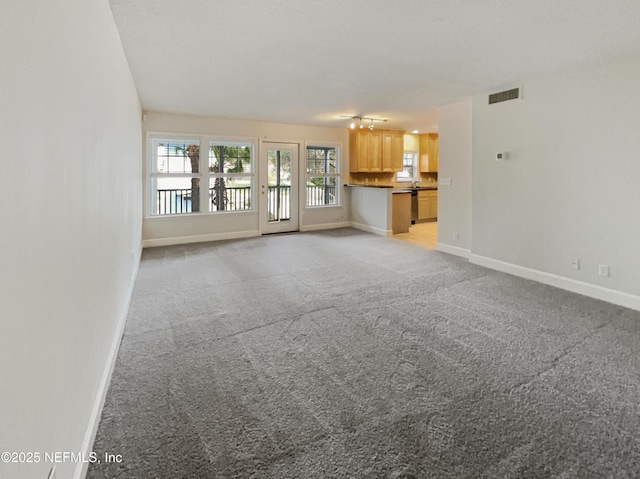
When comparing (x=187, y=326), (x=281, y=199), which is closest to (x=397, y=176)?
(x=281, y=199)

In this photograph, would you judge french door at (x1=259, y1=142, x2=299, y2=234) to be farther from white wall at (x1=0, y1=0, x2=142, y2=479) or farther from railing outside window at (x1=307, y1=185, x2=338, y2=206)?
white wall at (x1=0, y1=0, x2=142, y2=479)

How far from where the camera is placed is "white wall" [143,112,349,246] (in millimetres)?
6238

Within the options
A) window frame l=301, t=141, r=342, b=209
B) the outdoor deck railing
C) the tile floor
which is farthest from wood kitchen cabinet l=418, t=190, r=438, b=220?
the outdoor deck railing

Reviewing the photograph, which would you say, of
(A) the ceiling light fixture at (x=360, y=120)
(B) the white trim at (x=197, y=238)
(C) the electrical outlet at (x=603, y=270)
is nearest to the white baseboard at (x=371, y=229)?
(A) the ceiling light fixture at (x=360, y=120)

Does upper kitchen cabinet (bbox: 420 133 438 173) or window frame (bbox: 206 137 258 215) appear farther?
upper kitchen cabinet (bbox: 420 133 438 173)

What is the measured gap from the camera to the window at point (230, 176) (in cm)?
684

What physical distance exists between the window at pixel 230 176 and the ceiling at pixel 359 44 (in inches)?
75.1

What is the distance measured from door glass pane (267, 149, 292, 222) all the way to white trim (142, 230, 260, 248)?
0.71 meters

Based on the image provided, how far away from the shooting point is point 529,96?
4148 millimetres

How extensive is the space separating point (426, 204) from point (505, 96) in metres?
4.83

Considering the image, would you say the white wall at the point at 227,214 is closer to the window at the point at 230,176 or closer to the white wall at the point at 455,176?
the window at the point at 230,176

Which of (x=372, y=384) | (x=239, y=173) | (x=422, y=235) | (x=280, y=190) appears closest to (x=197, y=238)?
(x=239, y=173)

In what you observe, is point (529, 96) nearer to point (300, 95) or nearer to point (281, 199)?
point (300, 95)

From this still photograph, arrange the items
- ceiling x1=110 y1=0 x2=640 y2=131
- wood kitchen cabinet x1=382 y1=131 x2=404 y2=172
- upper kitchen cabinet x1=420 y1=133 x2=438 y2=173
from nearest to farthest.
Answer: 1. ceiling x1=110 y1=0 x2=640 y2=131
2. wood kitchen cabinet x1=382 y1=131 x2=404 y2=172
3. upper kitchen cabinet x1=420 y1=133 x2=438 y2=173
